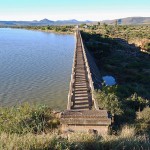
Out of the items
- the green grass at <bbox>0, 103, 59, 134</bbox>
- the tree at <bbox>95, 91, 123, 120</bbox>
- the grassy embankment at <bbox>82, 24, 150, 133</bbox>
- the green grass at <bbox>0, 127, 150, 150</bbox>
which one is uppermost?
the green grass at <bbox>0, 127, 150, 150</bbox>

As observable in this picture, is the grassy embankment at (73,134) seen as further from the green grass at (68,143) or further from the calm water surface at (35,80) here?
the calm water surface at (35,80)

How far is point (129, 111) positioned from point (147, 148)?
20.7 ft

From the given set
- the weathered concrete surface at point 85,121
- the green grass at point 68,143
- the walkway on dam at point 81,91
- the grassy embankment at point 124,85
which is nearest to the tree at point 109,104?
the grassy embankment at point 124,85

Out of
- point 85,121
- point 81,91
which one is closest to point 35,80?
point 81,91

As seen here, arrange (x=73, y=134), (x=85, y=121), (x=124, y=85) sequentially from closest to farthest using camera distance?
(x=73, y=134), (x=85, y=121), (x=124, y=85)

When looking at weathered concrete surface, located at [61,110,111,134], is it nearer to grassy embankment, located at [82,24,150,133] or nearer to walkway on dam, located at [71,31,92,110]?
grassy embankment, located at [82,24,150,133]

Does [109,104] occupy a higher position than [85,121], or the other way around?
[85,121]

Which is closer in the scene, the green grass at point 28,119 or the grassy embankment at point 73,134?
the grassy embankment at point 73,134

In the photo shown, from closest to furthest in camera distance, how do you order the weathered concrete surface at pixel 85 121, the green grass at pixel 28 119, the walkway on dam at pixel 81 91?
the green grass at pixel 28 119
the weathered concrete surface at pixel 85 121
the walkway on dam at pixel 81 91

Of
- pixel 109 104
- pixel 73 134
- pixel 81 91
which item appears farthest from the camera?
pixel 81 91

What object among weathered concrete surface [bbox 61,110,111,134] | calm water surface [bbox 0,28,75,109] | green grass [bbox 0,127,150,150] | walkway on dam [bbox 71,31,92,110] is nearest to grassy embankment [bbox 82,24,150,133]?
walkway on dam [bbox 71,31,92,110]

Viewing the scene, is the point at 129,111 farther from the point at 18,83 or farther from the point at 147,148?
the point at 18,83

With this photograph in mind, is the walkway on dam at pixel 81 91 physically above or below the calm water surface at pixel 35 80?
above

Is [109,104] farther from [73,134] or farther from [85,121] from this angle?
[73,134]
